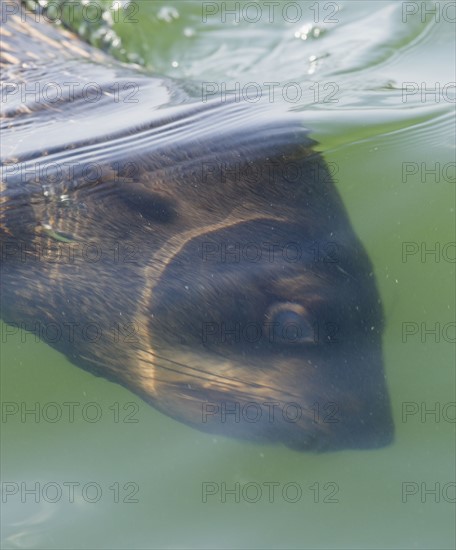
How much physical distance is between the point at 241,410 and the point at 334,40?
340 cm

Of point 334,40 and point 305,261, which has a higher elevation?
point 334,40

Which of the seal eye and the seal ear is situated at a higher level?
the seal ear

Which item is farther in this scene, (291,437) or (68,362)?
(68,362)

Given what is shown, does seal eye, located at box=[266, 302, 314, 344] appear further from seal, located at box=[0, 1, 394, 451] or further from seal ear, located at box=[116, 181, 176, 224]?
seal ear, located at box=[116, 181, 176, 224]

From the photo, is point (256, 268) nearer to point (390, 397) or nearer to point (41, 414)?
point (390, 397)

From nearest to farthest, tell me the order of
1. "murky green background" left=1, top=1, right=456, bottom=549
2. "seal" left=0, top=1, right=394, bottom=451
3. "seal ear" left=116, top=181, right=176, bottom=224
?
"murky green background" left=1, top=1, right=456, bottom=549
"seal" left=0, top=1, right=394, bottom=451
"seal ear" left=116, top=181, right=176, bottom=224

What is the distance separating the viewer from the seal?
2971 millimetres

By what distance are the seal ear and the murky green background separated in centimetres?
58

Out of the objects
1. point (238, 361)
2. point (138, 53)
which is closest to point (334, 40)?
point (138, 53)

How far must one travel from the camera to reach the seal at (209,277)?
2.97 meters

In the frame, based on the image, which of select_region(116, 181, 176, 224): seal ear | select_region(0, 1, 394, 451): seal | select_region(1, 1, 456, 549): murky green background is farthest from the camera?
select_region(116, 181, 176, 224): seal ear

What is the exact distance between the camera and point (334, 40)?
5707 mm

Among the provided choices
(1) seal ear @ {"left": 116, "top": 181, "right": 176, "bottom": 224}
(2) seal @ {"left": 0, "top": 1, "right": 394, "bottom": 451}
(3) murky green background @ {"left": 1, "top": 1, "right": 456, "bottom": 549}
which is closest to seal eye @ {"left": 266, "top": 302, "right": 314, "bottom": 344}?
(2) seal @ {"left": 0, "top": 1, "right": 394, "bottom": 451}

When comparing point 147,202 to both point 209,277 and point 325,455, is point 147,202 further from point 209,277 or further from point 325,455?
point 325,455
